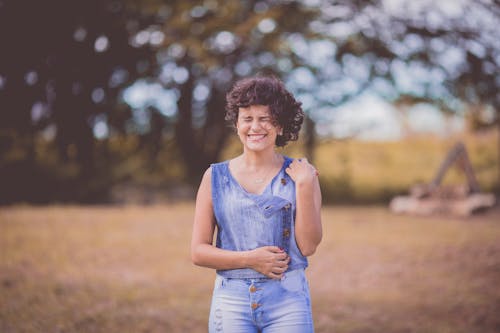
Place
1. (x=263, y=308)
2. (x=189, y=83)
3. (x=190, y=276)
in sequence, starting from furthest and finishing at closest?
(x=189, y=83)
(x=190, y=276)
(x=263, y=308)

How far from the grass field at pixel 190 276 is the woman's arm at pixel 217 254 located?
2934mm

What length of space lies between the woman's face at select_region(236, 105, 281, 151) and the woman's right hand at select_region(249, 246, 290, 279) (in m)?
0.40

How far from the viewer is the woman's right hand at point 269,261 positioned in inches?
75.2

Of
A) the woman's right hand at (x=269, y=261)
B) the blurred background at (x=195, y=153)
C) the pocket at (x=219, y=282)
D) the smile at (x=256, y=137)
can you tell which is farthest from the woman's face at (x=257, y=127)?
the blurred background at (x=195, y=153)

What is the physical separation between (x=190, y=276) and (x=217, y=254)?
495 cm

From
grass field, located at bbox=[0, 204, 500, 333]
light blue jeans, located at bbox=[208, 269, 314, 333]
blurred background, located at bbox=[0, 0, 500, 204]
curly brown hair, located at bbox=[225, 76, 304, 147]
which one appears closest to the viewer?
light blue jeans, located at bbox=[208, 269, 314, 333]

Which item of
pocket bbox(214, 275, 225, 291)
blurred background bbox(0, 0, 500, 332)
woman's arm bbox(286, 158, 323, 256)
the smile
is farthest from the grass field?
the smile

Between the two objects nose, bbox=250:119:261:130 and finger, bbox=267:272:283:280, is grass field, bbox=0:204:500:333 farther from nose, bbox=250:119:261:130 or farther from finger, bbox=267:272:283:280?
→ nose, bbox=250:119:261:130

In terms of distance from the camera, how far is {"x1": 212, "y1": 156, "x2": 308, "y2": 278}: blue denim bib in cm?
197

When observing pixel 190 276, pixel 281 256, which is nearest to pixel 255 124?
pixel 281 256

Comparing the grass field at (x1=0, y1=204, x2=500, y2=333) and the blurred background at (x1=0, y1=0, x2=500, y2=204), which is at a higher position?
the blurred background at (x1=0, y1=0, x2=500, y2=204)

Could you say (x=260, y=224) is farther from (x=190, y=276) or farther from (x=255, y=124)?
(x=190, y=276)

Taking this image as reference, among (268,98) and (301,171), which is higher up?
(268,98)

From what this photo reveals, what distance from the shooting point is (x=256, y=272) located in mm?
1947
